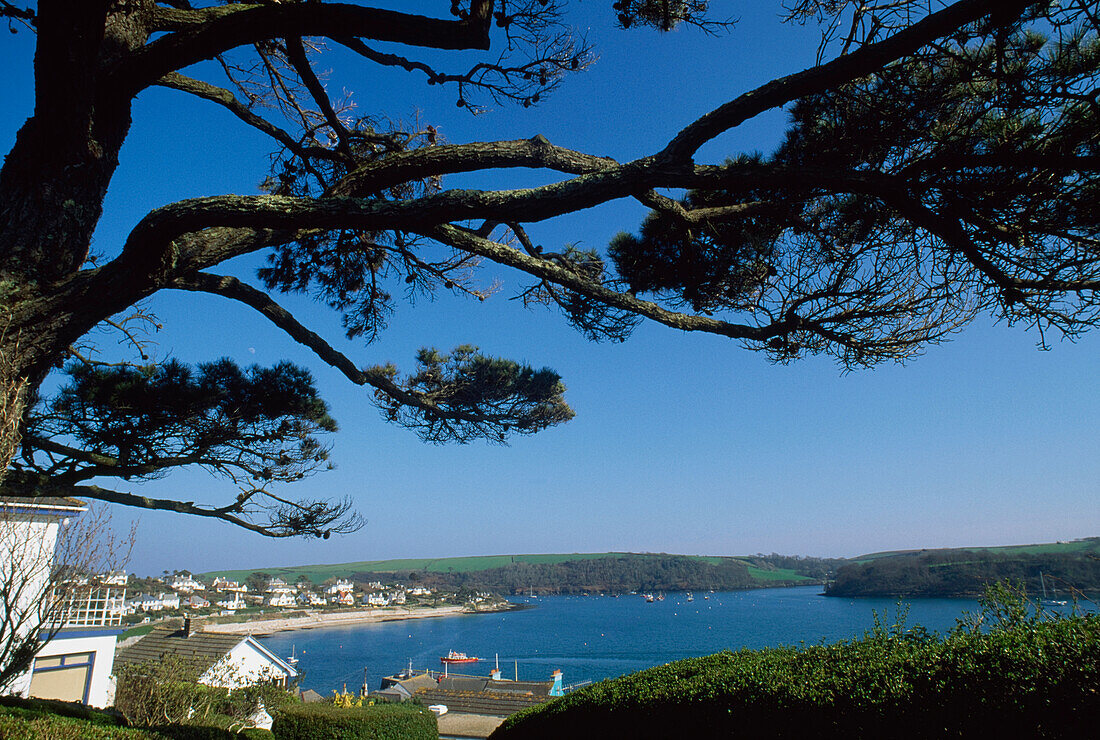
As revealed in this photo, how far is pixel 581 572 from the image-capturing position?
132 meters

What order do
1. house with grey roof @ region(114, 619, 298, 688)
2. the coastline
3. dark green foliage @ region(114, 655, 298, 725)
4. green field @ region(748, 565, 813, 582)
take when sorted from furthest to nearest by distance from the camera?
green field @ region(748, 565, 813, 582) → the coastline → house with grey roof @ region(114, 619, 298, 688) → dark green foliage @ region(114, 655, 298, 725)

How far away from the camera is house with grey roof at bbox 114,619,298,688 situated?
14.3m

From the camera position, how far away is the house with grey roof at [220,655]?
1432cm

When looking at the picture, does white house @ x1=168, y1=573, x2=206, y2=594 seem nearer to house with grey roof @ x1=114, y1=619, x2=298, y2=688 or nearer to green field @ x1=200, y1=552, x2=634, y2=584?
green field @ x1=200, y1=552, x2=634, y2=584

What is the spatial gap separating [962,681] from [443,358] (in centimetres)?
540

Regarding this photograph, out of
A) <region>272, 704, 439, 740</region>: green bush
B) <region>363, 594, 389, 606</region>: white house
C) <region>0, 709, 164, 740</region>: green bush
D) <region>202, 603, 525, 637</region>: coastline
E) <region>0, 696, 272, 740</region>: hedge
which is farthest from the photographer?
<region>363, 594, 389, 606</region>: white house

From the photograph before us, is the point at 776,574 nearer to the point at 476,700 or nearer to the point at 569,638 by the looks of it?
the point at 569,638

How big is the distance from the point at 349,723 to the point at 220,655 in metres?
8.30

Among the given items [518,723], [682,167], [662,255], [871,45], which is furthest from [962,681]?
[518,723]

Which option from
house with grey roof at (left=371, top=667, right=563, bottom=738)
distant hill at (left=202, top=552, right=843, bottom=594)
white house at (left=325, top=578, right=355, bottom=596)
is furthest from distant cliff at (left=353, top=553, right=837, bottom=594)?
house with grey roof at (left=371, top=667, right=563, bottom=738)

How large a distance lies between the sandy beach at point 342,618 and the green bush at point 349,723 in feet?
228

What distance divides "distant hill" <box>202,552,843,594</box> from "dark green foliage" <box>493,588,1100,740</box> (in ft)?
282

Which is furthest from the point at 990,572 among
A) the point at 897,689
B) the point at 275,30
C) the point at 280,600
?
the point at 280,600

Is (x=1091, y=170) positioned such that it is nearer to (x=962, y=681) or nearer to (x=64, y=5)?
(x=962, y=681)
